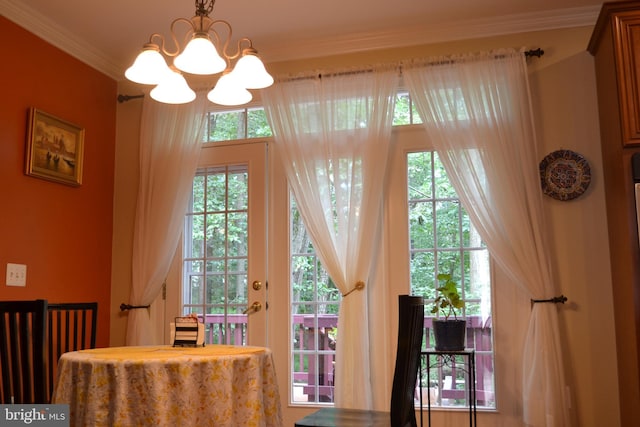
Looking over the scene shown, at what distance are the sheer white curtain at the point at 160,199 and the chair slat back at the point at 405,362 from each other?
2.22 m

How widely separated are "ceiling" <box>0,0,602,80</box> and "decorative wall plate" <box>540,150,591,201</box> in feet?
2.75

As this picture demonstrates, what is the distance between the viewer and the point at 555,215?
3.83 meters

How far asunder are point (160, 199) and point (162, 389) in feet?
7.13

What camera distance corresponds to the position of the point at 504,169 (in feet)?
12.6

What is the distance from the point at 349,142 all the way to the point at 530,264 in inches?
53.4

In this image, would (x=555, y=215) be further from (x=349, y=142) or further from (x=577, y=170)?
(x=349, y=142)

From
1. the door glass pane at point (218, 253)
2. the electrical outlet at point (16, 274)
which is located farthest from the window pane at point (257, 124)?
the electrical outlet at point (16, 274)

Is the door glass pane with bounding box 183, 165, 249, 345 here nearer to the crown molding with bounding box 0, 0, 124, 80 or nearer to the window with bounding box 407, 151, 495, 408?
the crown molding with bounding box 0, 0, 124, 80

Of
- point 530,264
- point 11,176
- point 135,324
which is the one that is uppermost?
point 11,176

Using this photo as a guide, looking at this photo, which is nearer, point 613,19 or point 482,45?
point 613,19

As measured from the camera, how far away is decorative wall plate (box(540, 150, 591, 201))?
379 centimetres

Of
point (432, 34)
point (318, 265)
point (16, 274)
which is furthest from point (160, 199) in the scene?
point (432, 34)

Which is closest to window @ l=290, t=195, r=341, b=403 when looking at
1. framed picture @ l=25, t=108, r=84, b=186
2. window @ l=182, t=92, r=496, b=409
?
window @ l=182, t=92, r=496, b=409

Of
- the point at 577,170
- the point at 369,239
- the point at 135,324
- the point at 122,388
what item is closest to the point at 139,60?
the point at 122,388
